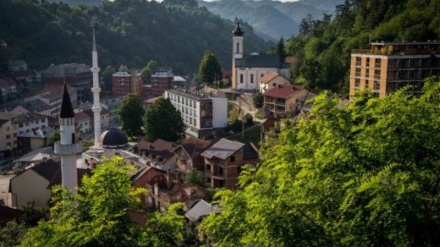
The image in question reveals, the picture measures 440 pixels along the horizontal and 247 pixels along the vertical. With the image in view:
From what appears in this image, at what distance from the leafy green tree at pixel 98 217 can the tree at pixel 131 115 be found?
40068mm

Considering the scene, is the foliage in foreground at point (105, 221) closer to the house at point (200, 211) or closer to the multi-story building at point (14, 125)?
the house at point (200, 211)

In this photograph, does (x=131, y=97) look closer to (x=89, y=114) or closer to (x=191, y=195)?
(x=89, y=114)

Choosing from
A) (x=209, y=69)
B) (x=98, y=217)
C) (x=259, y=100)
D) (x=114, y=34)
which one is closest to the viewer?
(x=98, y=217)

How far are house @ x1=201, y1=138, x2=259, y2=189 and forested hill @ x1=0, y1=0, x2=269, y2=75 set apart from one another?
6144cm

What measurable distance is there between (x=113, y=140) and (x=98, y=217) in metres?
33.5

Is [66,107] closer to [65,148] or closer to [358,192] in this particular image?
[65,148]

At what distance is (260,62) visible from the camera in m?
64.2

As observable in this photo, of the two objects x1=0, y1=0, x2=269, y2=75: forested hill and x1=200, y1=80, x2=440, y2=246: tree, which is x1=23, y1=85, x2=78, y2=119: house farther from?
x1=200, y1=80, x2=440, y2=246: tree

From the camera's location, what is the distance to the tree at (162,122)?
45.6 m

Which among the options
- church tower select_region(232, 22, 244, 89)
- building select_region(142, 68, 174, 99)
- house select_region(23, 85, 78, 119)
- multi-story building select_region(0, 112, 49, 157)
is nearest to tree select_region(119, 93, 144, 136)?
multi-story building select_region(0, 112, 49, 157)

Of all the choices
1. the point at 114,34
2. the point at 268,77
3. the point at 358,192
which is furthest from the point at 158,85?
the point at 358,192

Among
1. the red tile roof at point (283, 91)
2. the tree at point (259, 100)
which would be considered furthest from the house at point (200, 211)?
the tree at point (259, 100)

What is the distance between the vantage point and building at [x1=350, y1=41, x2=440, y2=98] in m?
38.7

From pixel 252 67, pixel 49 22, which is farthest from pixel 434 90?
pixel 49 22
